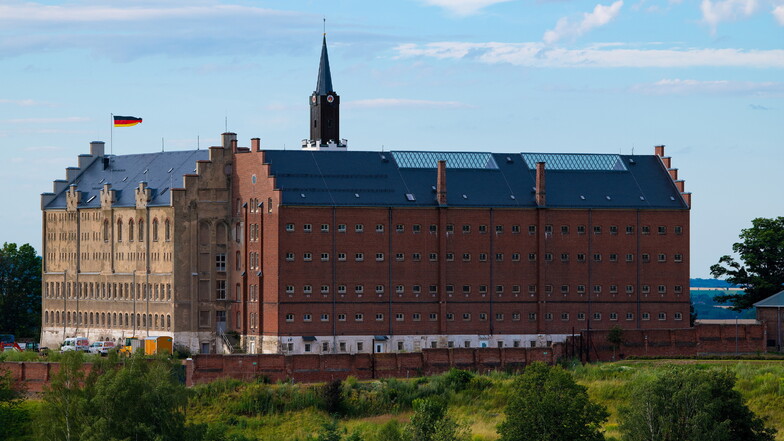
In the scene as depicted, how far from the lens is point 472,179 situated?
145 metres

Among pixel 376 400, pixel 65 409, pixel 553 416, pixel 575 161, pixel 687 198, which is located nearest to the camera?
pixel 553 416

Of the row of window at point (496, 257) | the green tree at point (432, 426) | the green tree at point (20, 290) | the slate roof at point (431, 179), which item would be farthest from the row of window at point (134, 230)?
the green tree at point (432, 426)

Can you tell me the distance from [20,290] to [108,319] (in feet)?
65.9

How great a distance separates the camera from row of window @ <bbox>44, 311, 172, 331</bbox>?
473 feet

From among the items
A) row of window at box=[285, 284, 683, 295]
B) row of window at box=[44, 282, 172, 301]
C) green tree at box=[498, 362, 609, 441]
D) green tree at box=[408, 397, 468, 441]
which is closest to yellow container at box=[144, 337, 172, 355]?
row of window at box=[44, 282, 172, 301]

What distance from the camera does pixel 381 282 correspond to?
139500mm

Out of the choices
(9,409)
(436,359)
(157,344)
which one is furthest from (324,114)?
(9,409)

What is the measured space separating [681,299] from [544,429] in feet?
172

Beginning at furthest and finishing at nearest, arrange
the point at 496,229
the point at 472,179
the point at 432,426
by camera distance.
Answer: the point at 472,179, the point at 496,229, the point at 432,426

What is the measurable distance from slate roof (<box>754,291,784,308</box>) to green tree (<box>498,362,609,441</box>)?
45.1m

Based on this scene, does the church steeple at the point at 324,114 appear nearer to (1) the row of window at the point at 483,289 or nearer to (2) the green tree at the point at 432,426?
(1) the row of window at the point at 483,289

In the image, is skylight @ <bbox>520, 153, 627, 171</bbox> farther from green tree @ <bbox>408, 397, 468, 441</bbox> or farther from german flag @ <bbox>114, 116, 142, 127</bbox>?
green tree @ <bbox>408, 397, 468, 441</bbox>

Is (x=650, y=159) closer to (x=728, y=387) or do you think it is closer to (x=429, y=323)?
(x=429, y=323)

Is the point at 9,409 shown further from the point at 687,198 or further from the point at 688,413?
the point at 687,198
